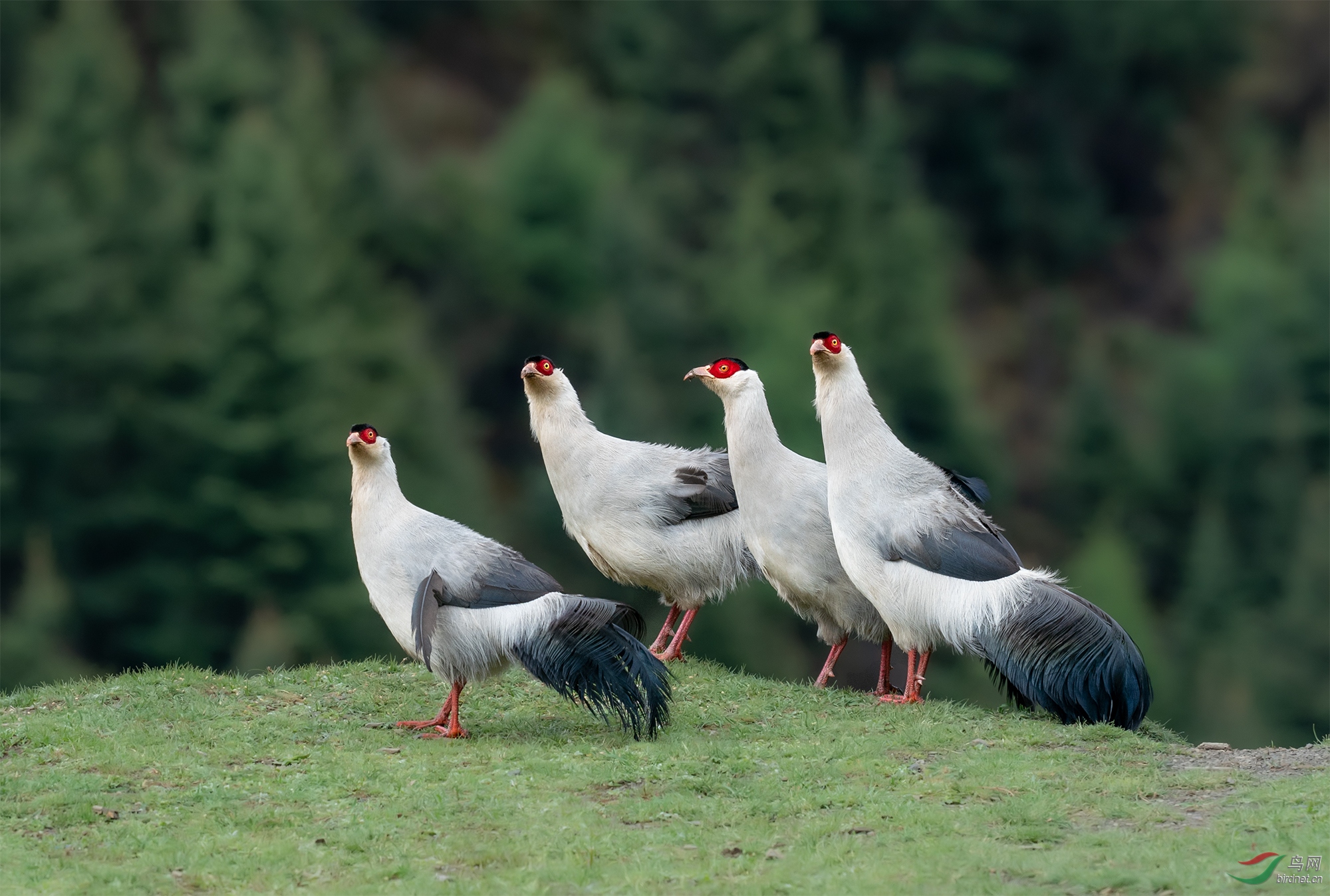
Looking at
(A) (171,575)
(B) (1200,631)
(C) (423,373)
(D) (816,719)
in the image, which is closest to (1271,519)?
(B) (1200,631)

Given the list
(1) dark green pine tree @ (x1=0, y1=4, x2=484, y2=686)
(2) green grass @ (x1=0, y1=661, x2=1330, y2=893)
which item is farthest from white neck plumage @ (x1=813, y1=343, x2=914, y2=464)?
(1) dark green pine tree @ (x1=0, y1=4, x2=484, y2=686)

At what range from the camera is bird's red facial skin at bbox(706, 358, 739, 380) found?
1555cm

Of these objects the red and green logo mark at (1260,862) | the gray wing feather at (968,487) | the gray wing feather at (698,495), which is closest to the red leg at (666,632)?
the gray wing feather at (698,495)

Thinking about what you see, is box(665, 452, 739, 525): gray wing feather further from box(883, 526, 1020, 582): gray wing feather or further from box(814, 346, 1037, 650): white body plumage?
box(883, 526, 1020, 582): gray wing feather

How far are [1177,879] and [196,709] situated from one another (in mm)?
7960

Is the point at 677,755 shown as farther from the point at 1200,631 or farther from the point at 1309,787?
the point at 1200,631

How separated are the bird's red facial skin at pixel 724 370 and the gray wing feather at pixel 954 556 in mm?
2271

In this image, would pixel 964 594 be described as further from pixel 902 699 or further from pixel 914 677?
pixel 902 699

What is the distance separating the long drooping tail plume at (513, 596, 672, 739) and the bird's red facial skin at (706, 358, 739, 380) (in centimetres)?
306

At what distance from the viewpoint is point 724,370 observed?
51.1ft

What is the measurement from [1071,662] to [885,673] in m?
2.17

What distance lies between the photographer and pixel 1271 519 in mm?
75312

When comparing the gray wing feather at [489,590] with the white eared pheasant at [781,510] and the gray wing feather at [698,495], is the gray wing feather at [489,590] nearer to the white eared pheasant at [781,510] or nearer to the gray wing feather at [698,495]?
the white eared pheasant at [781,510]

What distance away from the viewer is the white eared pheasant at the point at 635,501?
16.0 meters
